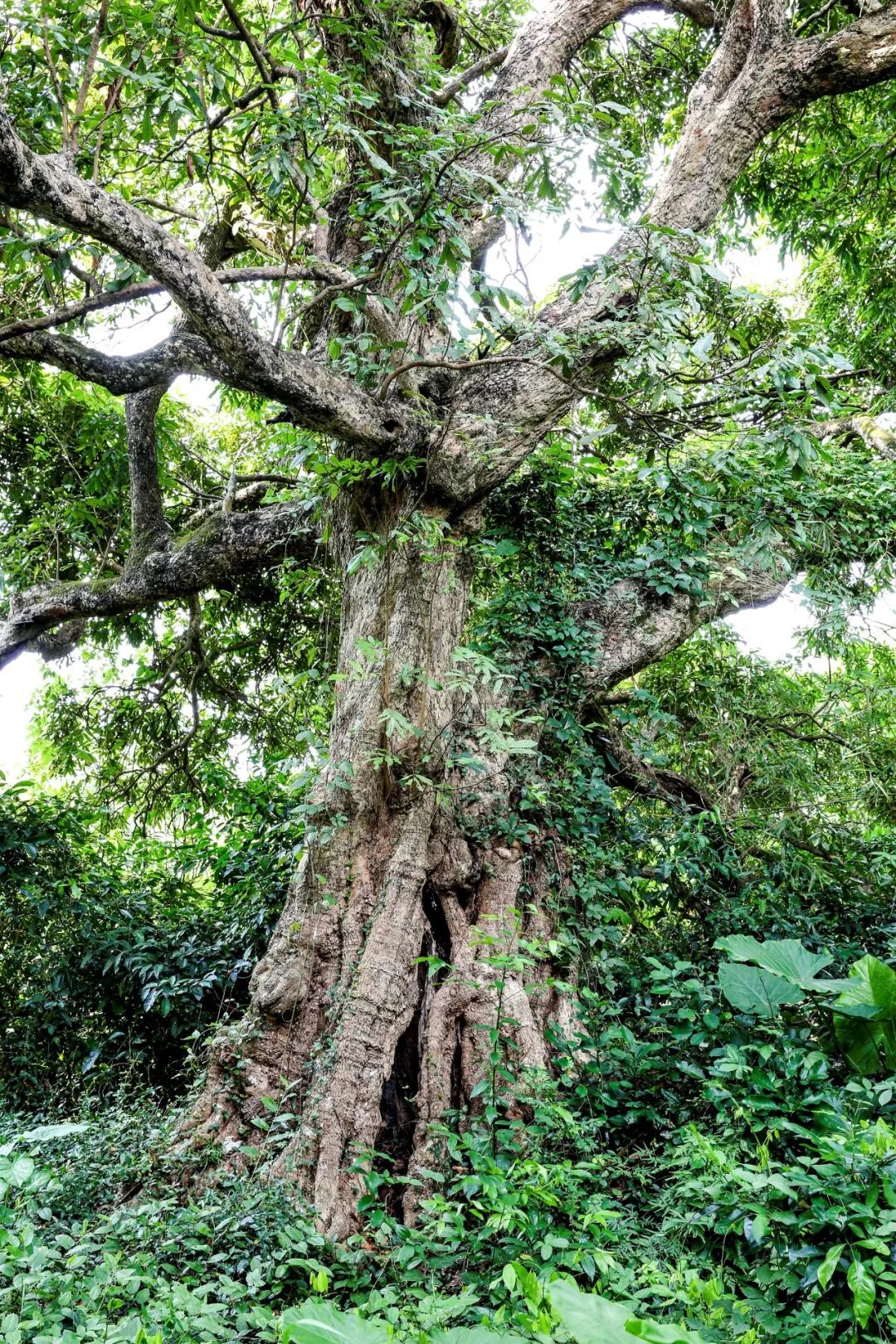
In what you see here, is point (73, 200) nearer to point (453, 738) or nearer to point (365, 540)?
point (365, 540)

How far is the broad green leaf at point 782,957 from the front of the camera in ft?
12.5

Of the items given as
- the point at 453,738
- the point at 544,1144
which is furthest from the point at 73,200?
the point at 544,1144

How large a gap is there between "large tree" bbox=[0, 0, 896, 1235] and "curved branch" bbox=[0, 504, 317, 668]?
0.08 feet

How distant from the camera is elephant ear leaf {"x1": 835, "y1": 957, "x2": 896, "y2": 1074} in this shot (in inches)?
140

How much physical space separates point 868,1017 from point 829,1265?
1.24 metres

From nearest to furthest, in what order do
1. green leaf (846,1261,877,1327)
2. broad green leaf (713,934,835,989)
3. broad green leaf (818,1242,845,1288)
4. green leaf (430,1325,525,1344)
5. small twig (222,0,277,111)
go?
green leaf (430,1325,525,1344) < green leaf (846,1261,877,1327) < broad green leaf (818,1242,845,1288) < broad green leaf (713,934,835,989) < small twig (222,0,277,111)

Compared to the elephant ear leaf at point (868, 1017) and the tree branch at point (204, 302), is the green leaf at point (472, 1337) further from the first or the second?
the tree branch at point (204, 302)

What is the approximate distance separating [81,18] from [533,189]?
90.3 inches

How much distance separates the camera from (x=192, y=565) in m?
6.34

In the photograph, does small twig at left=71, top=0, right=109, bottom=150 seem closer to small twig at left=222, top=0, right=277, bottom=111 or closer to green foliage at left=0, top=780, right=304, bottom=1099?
small twig at left=222, top=0, right=277, bottom=111

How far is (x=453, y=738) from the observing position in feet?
15.7

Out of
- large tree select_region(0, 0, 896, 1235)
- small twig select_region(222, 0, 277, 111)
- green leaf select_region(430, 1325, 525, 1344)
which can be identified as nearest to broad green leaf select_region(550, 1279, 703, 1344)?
green leaf select_region(430, 1325, 525, 1344)

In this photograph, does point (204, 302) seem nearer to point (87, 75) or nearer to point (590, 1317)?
point (87, 75)

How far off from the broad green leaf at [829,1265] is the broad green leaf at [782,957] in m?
1.32
